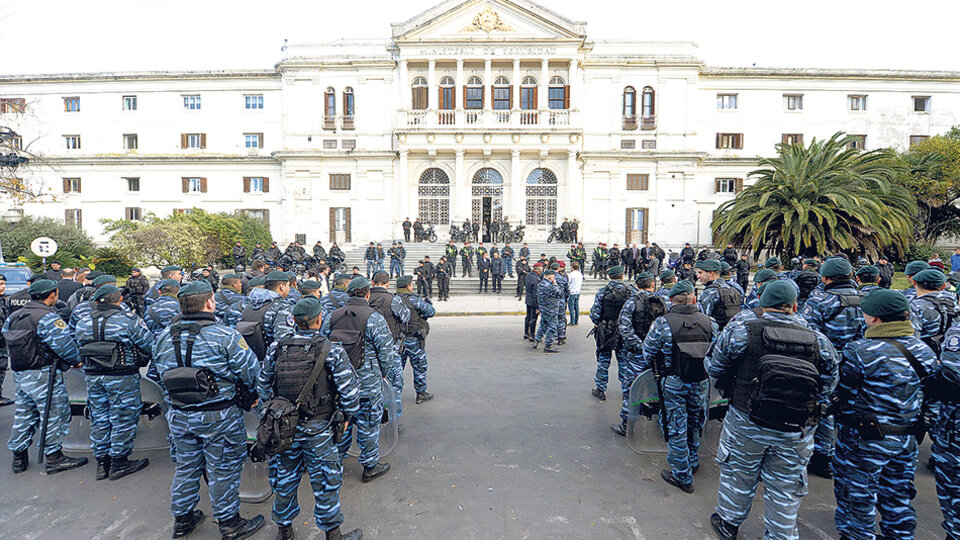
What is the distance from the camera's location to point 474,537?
12.4 feet

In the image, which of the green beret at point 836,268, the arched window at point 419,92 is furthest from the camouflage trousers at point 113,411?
the arched window at point 419,92

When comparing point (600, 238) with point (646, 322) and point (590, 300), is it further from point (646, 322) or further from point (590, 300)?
point (646, 322)

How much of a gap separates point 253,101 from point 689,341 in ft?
108

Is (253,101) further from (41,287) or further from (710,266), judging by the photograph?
(710,266)

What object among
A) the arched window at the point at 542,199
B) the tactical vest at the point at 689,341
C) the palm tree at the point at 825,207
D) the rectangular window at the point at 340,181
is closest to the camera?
the tactical vest at the point at 689,341

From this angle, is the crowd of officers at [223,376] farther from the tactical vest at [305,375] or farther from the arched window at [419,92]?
the arched window at [419,92]

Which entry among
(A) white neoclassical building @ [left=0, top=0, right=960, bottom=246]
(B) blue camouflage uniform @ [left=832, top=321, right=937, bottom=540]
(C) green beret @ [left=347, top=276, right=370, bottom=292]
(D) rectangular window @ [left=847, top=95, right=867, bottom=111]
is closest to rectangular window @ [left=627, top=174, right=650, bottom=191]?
(A) white neoclassical building @ [left=0, top=0, right=960, bottom=246]

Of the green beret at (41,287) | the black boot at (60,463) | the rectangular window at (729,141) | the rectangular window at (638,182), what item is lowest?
the black boot at (60,463)

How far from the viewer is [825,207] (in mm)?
17297

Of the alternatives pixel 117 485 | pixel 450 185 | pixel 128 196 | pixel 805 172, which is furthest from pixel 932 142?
pixel 128 196

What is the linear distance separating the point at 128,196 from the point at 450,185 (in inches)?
852

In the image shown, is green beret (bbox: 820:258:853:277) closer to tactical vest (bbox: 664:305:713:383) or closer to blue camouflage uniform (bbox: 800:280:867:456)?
blue camouflage uniform (bbox: 800:280:867:456)

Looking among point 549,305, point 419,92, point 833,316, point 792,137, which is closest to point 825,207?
point 549,305

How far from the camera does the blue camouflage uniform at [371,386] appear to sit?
15.5ft
